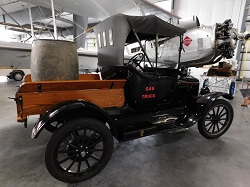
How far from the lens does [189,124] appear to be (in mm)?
2467

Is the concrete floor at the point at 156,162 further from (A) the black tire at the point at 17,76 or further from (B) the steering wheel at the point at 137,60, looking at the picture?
(A) the black tire at the point at 17,76

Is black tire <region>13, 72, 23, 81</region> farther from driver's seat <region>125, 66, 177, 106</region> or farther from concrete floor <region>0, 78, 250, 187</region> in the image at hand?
driver's seat <region>125, 66, 177, 106</region>

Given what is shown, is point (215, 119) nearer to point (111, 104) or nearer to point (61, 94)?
point (111, 104)

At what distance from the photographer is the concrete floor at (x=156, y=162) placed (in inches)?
68.2

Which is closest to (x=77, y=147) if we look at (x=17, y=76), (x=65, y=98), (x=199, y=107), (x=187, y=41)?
(x=65, y=98)

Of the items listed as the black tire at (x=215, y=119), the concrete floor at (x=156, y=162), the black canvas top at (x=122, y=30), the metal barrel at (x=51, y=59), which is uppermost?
the black canvas top at (x=122, y=30)

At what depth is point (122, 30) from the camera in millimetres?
2240

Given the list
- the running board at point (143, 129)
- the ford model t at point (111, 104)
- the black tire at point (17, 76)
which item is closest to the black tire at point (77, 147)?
the ford model t at point (111, 104)

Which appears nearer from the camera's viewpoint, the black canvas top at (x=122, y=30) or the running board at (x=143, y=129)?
the running board at (x=143, y=129)

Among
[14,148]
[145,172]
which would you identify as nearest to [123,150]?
[145,172]

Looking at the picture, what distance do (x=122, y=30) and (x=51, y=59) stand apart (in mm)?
1041

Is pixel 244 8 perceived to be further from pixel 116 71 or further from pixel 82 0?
pixel 116 71

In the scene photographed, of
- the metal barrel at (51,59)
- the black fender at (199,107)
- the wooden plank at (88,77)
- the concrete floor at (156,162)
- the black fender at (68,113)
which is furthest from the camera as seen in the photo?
the wooden plank at (88,77)

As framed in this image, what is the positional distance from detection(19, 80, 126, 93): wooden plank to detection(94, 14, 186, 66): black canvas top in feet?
1.74
